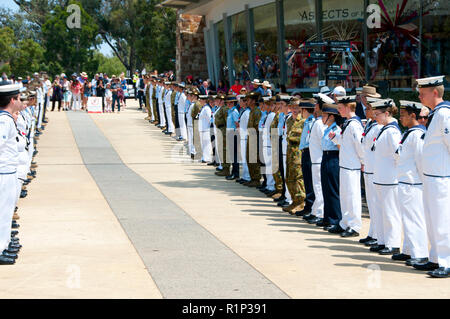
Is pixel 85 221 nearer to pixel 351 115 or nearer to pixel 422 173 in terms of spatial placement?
pixel 351 115

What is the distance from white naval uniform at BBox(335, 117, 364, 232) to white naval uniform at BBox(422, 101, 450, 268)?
2.35 m

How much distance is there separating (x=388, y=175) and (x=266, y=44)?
1912cm

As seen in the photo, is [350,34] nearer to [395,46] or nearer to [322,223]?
[395,46]

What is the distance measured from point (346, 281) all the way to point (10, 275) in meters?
3.64

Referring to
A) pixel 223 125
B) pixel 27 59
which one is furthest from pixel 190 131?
pixel 27 59

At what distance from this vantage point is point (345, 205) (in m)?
10.7

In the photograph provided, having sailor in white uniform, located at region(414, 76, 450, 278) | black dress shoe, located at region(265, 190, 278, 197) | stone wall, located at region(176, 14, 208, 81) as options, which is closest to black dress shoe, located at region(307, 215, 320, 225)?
black dress shoe, located at region(265, 190, 278, 197)

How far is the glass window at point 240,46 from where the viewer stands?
30.2m

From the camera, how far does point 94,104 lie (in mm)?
35375

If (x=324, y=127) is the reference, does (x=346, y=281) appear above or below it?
below

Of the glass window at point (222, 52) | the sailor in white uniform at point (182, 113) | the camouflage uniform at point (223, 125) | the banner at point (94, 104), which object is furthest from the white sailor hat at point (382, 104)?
the banner at point (94, 104)

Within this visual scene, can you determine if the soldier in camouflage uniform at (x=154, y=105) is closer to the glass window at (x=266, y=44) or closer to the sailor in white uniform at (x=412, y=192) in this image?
the glass window at (x=266, y=44)
